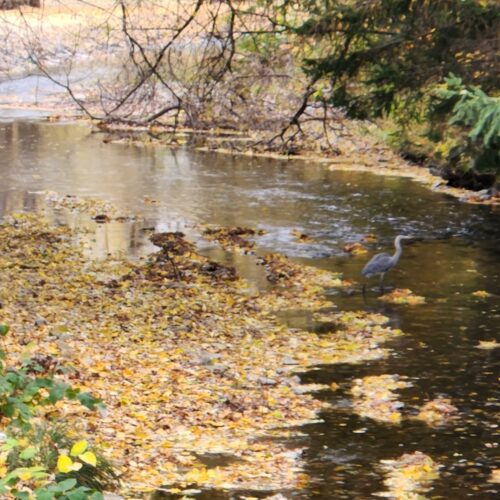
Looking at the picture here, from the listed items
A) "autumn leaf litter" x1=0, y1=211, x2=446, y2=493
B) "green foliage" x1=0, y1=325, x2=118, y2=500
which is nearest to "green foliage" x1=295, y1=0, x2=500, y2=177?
"autumn leaf litter" x1=0, y1=211, x2=446, y2=493

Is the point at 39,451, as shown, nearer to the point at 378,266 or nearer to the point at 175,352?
the point at 175,352

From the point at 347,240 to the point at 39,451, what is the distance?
15.0 metres

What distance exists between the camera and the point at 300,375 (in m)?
12.1

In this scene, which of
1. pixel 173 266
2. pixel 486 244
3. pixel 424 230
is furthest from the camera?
pixel 424 230

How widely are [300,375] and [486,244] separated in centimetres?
1019

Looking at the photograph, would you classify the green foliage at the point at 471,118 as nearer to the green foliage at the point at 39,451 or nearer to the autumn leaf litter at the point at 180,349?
the autumn leaf litter at the point at 180,349

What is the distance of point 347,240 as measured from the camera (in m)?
21.8

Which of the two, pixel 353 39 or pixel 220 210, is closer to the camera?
pixel 353 39

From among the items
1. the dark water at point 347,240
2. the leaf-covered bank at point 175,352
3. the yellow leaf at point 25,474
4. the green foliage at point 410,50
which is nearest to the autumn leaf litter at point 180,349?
the leaf-covered bank at point 175,352

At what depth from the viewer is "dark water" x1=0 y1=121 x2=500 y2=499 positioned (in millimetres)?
9617

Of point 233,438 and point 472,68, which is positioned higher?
point 472,68

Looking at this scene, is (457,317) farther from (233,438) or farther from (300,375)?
(233,438)

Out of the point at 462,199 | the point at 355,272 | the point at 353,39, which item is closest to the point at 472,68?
the point at 353,39

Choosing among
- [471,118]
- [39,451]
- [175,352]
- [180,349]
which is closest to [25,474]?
[39,451]
